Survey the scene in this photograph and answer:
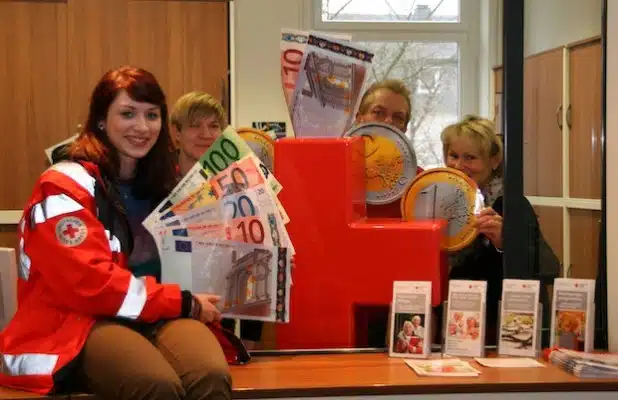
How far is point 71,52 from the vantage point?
438 cm

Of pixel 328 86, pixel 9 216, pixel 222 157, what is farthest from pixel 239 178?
pixel 9 216

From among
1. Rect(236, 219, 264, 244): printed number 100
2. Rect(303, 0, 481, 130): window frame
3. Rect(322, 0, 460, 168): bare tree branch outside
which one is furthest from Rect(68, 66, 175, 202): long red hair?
Rect(322, 0, 460, 168): bare tree branch outside

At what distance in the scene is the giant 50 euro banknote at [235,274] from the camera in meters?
2.17

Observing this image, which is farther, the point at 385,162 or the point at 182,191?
the point at 385,162

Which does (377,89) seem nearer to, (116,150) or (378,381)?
(116,150)

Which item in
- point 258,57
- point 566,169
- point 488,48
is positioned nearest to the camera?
point 566,169

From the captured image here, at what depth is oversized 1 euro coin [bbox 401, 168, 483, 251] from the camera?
239 centimetres

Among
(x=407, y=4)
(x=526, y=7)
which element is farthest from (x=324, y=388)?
(x=407, y=4)

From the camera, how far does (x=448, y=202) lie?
2398 mm

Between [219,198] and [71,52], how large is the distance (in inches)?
99.2

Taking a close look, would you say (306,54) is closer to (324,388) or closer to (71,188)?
(71,188)

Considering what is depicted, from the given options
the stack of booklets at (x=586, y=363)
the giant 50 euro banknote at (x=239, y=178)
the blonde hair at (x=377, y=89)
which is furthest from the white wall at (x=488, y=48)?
the giant 50 euro banknote at (x=239, y=178)

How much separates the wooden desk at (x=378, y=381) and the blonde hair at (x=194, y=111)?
1.00m

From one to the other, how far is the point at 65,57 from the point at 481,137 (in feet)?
8.44
